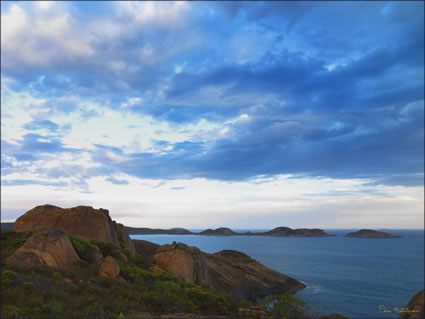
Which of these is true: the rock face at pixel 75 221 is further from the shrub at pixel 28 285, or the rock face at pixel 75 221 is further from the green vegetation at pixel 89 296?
the shrub at pixel 28 285

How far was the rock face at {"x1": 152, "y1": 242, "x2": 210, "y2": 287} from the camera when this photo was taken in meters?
32.4

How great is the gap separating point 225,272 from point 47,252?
48.1 m

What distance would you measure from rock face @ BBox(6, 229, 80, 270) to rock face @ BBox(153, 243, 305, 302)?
1104 cm

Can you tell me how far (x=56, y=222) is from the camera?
34.5 m

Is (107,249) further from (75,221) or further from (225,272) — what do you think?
(225,272)

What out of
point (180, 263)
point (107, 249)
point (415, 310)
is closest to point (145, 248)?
point (180, 263)

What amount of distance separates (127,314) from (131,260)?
55.0ft

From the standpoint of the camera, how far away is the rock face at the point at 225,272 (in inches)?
1309

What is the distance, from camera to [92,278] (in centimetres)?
2047

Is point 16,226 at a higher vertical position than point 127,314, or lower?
higher

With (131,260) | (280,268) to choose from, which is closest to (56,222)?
(131,260)

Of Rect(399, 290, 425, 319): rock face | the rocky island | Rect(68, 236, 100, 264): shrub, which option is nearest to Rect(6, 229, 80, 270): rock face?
the rocky island

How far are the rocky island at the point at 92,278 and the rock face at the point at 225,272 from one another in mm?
148

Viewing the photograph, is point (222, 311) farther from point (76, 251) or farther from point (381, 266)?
point (381, 266)
